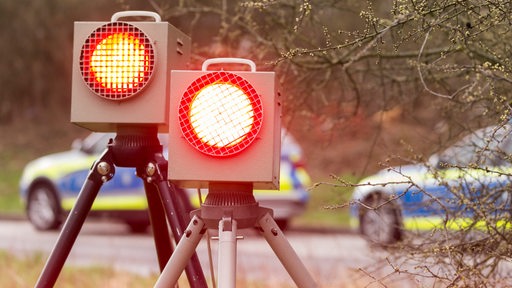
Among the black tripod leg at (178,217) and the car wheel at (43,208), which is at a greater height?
the black tripod leg at (178,217)

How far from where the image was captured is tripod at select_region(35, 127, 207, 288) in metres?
3.39

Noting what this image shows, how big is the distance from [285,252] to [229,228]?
21cm

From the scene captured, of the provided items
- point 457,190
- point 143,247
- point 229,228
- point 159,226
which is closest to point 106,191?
point 143,247

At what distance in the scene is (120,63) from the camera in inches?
129

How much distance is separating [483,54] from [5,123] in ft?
74.8

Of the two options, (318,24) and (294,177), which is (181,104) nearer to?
(318,24)

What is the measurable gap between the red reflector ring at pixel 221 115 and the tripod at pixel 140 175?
49cm

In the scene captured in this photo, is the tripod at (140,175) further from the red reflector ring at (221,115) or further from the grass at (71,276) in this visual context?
the grass at (71,276)

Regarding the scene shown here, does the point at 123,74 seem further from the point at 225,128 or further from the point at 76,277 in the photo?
the point at 76,277

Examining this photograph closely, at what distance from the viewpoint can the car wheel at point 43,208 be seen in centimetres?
1397

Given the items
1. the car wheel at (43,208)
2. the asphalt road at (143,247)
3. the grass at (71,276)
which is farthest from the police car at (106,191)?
the grass at (71,276)

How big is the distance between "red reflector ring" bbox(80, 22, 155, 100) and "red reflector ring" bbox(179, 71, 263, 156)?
1.14ft

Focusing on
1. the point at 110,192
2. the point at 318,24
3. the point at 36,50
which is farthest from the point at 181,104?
the point at 36,50

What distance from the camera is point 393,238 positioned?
5.13 meters
